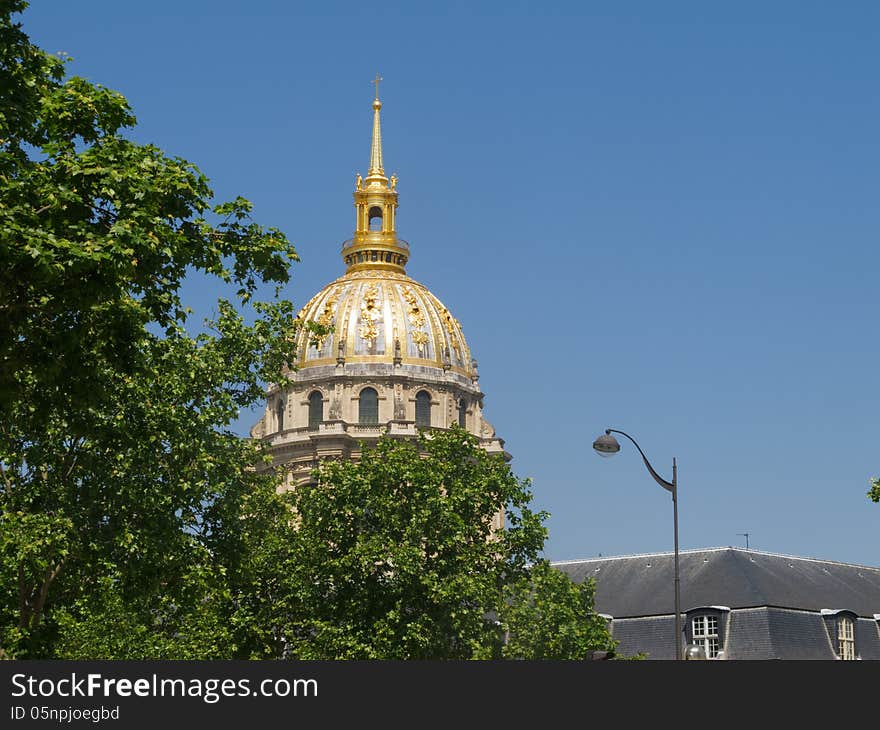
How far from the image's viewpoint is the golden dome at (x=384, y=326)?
126 m

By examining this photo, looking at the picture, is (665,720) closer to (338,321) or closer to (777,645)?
(777,645)

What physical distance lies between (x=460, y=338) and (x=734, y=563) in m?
47.0

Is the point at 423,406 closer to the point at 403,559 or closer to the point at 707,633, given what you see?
the point at 707,633

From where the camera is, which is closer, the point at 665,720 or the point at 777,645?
the point at 665,720

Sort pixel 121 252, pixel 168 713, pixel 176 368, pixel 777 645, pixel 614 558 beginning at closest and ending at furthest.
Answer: pixel 168 713
pixel 121 252
pixel 176 368
pixel 777 645
pixel 614 558

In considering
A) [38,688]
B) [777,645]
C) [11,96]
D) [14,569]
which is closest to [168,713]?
[38,688]

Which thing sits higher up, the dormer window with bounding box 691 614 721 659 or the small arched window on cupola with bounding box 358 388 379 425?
the small arched window on cupola with bounding box 358 388 379 425

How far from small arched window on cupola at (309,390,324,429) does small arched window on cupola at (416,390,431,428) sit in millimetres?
7338

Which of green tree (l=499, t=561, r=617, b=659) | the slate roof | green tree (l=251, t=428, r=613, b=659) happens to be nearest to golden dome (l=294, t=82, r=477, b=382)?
the slate roof

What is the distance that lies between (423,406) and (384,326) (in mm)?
7317

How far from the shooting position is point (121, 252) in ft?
64.8

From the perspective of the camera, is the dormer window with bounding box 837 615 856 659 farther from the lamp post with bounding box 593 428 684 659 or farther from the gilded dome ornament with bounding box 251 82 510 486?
the lamp post with bounding box 593 428 684 659

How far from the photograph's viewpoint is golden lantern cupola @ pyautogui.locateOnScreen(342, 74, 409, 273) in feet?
440

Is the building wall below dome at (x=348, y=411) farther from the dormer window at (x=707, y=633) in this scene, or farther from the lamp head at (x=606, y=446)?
the lamp head at (x=606, y=446)
